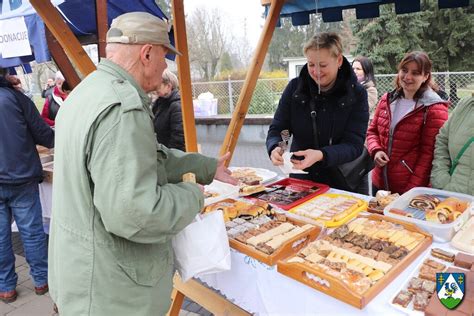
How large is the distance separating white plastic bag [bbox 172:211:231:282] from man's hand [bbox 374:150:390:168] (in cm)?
165

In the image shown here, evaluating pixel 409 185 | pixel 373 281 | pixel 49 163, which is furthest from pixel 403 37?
pixel 373 281

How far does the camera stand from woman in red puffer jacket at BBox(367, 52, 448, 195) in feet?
8.51

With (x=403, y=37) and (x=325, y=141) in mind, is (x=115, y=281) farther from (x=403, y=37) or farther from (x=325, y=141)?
(x=403, y=37)

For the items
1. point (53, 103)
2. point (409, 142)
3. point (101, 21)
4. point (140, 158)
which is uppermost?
point (101, 21)

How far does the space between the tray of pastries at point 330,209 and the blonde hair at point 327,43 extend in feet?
2.75

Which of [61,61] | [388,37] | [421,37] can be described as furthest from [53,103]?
[421,37]

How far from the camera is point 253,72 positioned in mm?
2807

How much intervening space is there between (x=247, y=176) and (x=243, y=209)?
695 mm

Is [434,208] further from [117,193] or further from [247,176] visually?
[117,193]

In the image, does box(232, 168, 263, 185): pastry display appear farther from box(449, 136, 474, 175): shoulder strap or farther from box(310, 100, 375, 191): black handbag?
box(449, 136, 474, 175): shoulder strap

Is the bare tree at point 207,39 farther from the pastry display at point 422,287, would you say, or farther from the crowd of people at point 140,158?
the pastry display at point 422,287

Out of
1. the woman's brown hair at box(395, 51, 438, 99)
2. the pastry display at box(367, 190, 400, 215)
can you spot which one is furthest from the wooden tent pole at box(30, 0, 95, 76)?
the woman's brown hair at box(395, 51, 438, 99)

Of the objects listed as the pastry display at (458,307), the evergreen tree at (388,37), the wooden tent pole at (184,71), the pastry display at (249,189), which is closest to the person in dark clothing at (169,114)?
the wooden tent pole at (184,71)

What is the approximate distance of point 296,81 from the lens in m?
2.44
